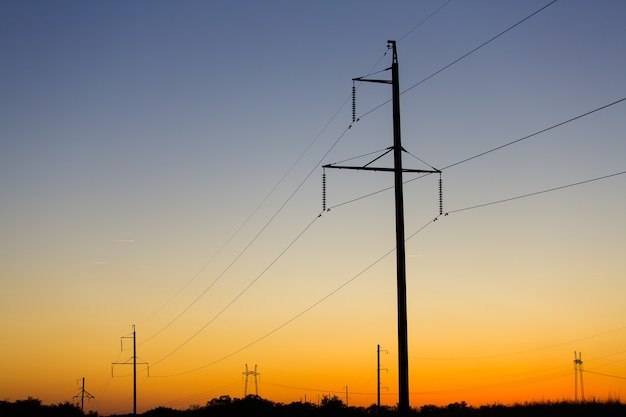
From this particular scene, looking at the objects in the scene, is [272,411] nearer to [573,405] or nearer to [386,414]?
[386,414]

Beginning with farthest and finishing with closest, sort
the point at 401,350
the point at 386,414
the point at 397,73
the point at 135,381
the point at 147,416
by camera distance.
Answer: the point at 135,381 < the point at 147,416 < the point at 386,414 < the point at 397,73 < the point at 401,350

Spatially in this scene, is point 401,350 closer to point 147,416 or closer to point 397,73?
point 397,73

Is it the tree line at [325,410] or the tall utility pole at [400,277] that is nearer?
the tall utility pole at [400,277]

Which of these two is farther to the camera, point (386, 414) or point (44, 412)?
point (44, 412)

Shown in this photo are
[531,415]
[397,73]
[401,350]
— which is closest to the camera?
[401,350]

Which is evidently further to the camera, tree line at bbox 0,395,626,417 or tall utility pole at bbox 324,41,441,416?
tree line at bbox 0,395,626,417

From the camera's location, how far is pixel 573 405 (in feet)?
152

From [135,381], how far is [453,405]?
49396 millimetres

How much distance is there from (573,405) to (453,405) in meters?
17.1

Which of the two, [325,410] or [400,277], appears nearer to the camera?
[400,277]

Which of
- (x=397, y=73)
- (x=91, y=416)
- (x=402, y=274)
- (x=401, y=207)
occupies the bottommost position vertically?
(x=91, y=416)

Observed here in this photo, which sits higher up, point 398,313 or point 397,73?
point 397,73

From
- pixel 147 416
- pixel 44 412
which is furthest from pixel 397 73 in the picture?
pixel 44 412

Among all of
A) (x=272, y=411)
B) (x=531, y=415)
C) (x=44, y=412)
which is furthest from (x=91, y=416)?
(x=531, y=415)
